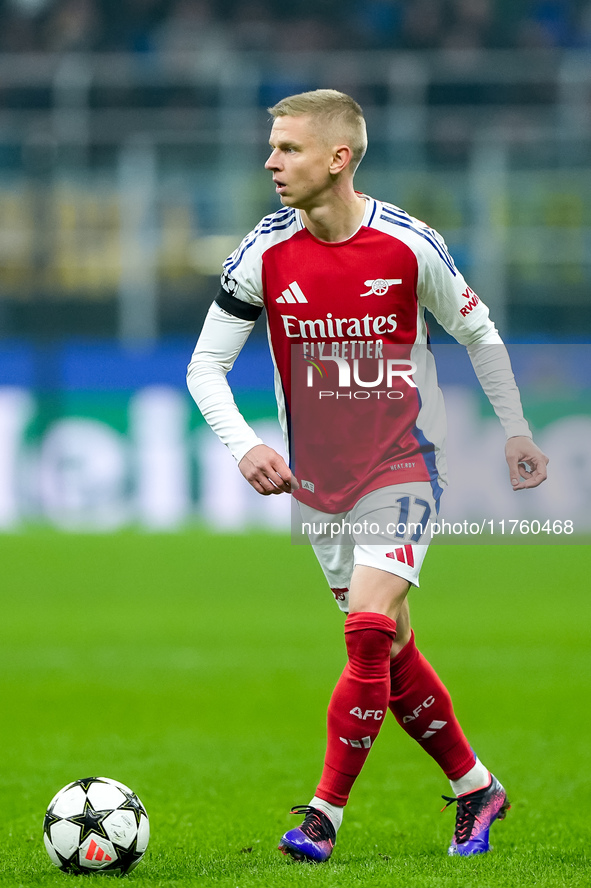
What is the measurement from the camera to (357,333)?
3.84m

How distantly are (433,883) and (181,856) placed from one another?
817mm

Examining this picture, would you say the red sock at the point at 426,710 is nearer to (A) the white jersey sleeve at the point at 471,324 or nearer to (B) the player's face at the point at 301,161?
(A) the white jersey sleeve at the point at 471,324

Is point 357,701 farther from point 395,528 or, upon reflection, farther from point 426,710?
point 395,528

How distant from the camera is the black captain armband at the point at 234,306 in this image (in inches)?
154

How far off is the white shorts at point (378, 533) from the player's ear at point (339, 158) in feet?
3.00

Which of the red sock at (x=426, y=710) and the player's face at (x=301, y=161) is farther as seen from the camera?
the red sock at (x=426, y=710)

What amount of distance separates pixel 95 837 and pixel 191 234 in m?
12.6

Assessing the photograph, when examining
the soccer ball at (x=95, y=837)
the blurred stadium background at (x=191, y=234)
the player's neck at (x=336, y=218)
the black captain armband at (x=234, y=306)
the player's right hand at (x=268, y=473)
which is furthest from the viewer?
the blurred stadium background at (x=191, y=234)

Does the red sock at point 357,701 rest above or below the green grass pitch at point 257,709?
above

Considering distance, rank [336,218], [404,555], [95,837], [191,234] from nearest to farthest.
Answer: [95,837] → [404,555] → [336,218] → [191,234]

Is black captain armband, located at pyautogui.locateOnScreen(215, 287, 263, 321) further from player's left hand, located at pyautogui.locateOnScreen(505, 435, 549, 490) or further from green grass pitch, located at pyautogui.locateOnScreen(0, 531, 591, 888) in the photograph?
green grass pitch, located at pyautogui.locateOnScreen(0, 531, 591, 888)

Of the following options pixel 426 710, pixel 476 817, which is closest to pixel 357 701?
pixel 426 710

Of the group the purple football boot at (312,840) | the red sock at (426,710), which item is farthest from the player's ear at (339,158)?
the purple football boot at (312,840)

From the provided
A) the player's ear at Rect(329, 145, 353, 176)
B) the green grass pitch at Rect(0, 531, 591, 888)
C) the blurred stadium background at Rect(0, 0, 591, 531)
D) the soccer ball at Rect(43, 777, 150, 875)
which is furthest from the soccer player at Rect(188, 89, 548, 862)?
the blurred stadium background at Rect(0, 0, 591, 531)
